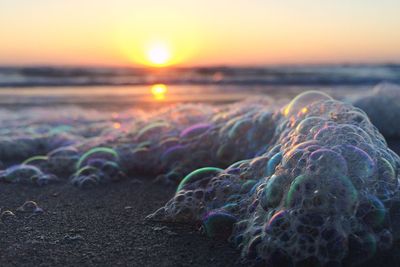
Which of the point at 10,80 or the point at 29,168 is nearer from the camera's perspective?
the point at 29,168

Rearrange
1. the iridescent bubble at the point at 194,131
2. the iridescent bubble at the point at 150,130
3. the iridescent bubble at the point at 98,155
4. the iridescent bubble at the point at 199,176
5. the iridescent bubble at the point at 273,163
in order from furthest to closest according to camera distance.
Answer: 1. the iridescent bubble at the point at 150,130
2. the iridescent bubble at the point at 194,131
3. the iridescent bubble at the point at 98,155
4. the iridescent bubble at the point at 199,176
5. the iridescent bubble at the point at 273,163

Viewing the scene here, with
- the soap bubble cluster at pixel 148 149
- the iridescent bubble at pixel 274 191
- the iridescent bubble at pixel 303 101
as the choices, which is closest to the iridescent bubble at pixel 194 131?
the soap bubble cluster at pixel 148 149

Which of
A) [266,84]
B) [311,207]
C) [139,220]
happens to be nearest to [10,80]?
[266,84]

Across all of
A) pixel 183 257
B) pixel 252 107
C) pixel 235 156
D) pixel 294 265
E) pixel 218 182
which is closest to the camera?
pixel 294 265

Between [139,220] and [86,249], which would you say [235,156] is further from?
[86,249]

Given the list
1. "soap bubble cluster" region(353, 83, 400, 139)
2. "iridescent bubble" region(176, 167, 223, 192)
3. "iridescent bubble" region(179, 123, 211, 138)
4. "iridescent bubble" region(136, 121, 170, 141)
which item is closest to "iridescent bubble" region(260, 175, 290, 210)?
"iridescent bubble" region(176, 167, 223, 192)

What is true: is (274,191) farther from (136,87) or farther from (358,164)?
(136,87)

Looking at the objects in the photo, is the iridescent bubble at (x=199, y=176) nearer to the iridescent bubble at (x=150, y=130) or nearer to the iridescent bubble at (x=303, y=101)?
the iridescent bubble at (x=303, y=101)

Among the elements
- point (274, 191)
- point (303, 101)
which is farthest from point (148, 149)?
point (274, 191)
